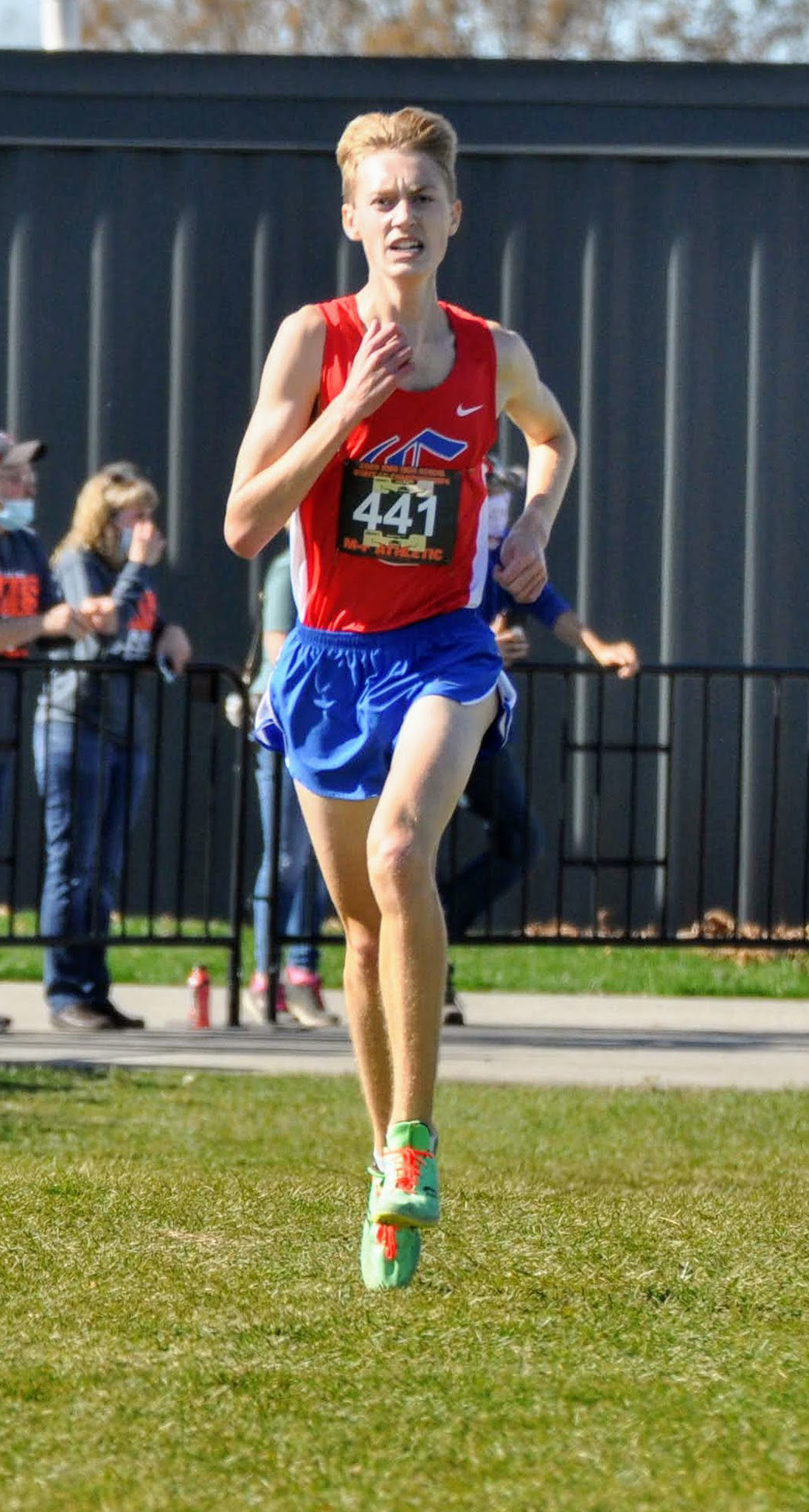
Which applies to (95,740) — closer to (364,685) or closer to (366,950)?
(366,950)

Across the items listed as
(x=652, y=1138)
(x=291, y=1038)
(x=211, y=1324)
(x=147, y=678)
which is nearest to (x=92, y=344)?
(x=147, y=678)

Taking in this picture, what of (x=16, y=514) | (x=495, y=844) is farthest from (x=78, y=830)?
(x=495, y=844)

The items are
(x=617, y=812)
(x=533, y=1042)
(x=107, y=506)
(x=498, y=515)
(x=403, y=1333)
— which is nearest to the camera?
(x=403, y=1333)

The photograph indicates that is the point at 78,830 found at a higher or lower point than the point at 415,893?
lower

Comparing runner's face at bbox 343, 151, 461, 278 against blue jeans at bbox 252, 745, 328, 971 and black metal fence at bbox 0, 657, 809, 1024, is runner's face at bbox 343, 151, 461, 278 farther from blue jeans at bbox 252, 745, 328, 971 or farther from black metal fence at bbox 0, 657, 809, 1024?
black metal fence at bbox 0, 657, 809, 1024

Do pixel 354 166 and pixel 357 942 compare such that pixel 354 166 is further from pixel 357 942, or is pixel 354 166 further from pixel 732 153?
pixel 732 153

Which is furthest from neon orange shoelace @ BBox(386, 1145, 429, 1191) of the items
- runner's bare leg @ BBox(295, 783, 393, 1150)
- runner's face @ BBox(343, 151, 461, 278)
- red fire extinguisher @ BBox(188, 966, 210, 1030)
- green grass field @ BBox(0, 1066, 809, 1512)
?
red fire extinguisher @ BBox(188, 966, 210, 1030)

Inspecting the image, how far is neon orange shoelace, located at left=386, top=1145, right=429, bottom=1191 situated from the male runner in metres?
0.09

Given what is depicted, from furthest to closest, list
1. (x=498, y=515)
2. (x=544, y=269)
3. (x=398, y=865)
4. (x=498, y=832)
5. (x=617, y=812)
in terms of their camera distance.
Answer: (x=544, y=269) < (x=617, y=812) < (x=498, y=832) < (x=498, y=515) < (x=398, y=865)

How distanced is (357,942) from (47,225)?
28.9ft

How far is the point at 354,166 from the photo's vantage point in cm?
427

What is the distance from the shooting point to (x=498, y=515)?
7.69m

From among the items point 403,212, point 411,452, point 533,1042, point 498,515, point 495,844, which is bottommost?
point 533,1042

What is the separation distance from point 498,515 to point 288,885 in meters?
1.93
